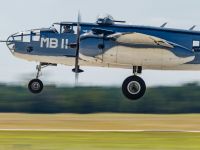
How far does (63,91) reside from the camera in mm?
96750

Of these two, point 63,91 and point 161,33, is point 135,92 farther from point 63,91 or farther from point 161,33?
point 63,91

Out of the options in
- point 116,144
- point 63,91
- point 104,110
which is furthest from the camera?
point 63,91

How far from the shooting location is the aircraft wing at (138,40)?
38344mm

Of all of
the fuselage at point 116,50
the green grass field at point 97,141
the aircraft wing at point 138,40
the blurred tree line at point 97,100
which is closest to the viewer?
the green grass field at point 97,141

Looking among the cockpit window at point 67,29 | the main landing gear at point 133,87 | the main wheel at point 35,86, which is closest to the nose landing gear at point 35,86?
the main wheel at point 35,86

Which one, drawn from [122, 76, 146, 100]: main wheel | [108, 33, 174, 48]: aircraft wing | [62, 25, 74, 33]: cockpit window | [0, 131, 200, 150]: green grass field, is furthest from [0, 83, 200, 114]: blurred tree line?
[108, 33, 174, 48]: aircraft wing

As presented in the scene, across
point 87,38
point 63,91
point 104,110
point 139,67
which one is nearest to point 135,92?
point 139,67

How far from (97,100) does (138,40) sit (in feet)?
180

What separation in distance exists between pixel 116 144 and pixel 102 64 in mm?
4538

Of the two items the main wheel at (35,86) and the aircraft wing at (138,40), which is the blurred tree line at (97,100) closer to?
the main wheel at (35,86)

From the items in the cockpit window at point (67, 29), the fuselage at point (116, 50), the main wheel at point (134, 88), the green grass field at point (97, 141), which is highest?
the cockpit window at point (67, 29)

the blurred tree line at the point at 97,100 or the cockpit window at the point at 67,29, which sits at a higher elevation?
the cockpit window at the point at 67,29

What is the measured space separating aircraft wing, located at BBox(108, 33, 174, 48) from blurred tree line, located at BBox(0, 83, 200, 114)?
1874 inches

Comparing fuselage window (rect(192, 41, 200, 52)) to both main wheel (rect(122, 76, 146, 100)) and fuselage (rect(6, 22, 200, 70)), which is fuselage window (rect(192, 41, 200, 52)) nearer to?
fuselage (rect(6, 22, 200, 70))
